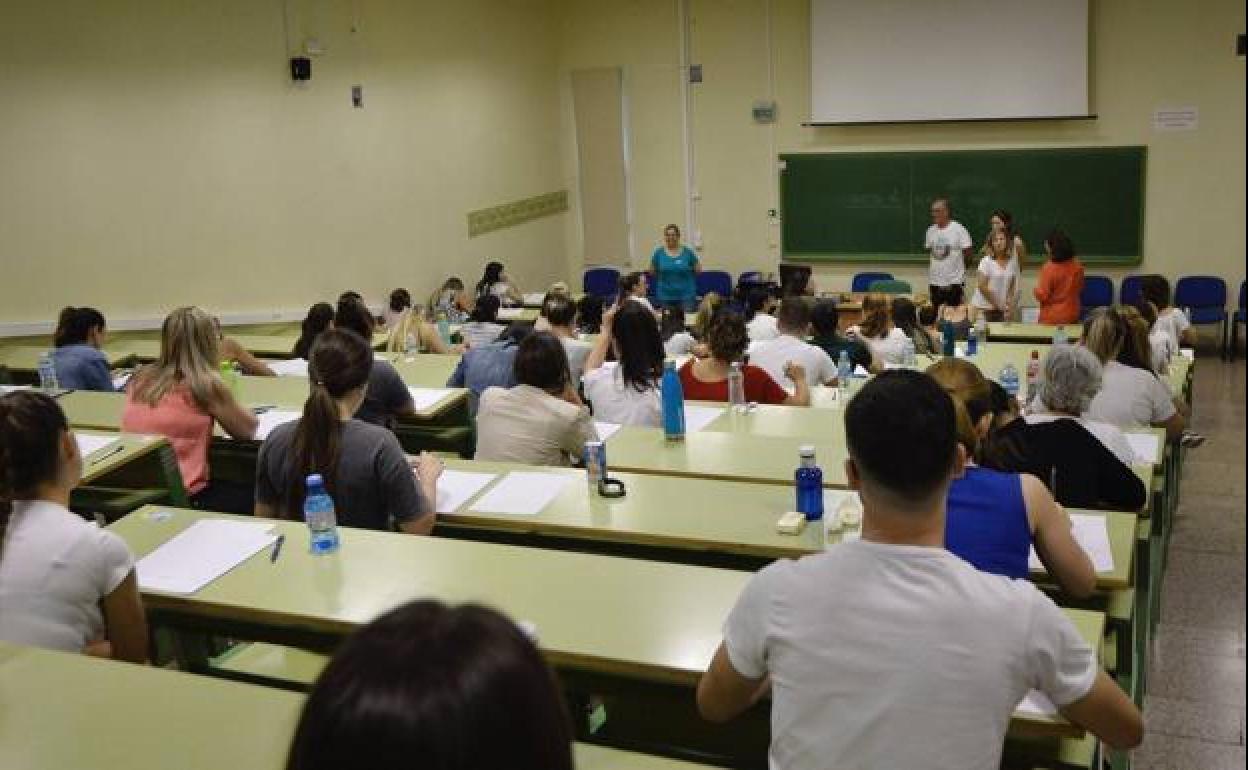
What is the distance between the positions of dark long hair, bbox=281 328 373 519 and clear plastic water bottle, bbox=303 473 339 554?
0.78 feet

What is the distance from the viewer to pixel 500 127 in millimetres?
11438

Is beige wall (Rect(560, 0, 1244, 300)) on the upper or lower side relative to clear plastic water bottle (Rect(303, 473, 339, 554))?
upper

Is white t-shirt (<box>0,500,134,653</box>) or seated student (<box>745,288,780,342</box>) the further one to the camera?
seated student (<box>745,288,780,342</box>)

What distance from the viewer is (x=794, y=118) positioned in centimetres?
1170

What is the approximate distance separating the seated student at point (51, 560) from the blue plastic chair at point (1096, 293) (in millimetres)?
9589

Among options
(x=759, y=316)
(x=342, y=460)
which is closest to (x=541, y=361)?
(x=342, y=460)

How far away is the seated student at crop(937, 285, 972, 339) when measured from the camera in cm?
737

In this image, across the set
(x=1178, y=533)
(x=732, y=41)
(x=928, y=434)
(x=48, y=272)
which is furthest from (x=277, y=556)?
(x=732, y=41)

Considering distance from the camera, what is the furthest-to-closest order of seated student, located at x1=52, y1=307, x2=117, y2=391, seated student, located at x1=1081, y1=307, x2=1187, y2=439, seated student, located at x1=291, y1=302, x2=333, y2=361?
1. seated student, located at x1=291, y1=302, x2=333, y2=361
2. seated student, located at x1=52, y1=307, x2=117, y2=391
3. seated student, located at x1=1081, y1=307, x2=1187, y2=439

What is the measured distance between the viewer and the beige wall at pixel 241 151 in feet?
24.6

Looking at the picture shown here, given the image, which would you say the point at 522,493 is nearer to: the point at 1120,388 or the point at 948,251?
the point at 1120,388

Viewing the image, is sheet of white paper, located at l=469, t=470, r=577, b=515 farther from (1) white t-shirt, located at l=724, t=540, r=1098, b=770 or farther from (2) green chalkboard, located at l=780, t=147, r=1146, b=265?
(2) green chalkboard, located at l=780, t=147, r=1146, b=265

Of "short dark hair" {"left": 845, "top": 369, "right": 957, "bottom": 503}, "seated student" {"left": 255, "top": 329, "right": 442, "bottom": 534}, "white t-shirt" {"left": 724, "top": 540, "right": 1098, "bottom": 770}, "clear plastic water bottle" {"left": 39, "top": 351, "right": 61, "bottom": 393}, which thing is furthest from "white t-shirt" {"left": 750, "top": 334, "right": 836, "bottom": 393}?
"white t-shirt" {"left": 724, "top": 540, "right": 1098, "bottom": 770}

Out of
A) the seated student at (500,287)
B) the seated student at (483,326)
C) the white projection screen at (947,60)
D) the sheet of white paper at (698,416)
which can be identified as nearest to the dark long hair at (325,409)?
the sheet of white paper at (698,416)
